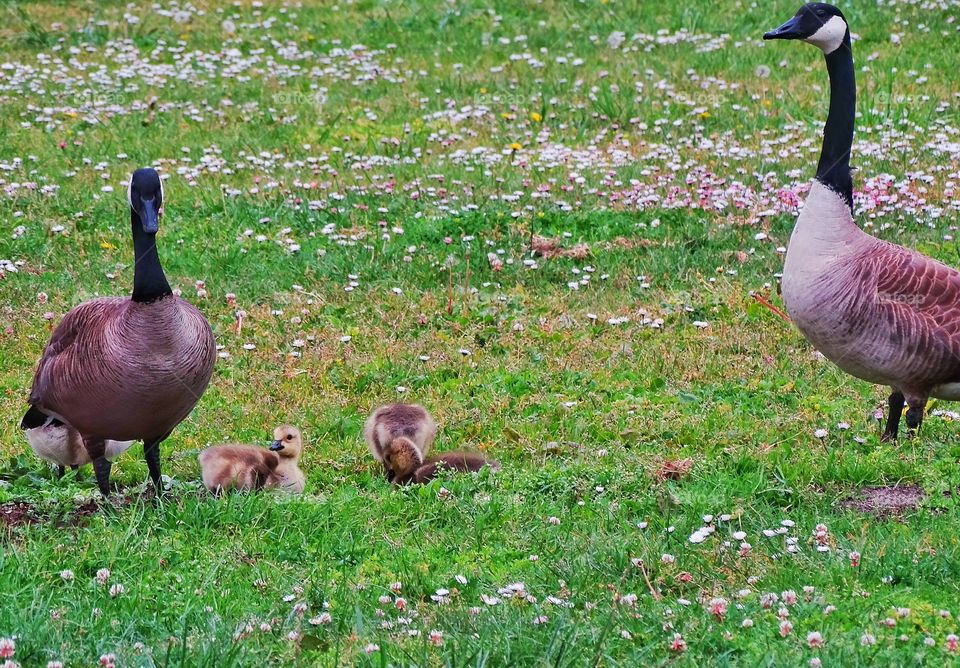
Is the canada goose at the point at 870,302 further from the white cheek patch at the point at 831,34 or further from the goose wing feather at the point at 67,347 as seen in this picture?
the goose wing feather at the point at 67,347

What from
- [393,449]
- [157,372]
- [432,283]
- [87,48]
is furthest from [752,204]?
[87,48]

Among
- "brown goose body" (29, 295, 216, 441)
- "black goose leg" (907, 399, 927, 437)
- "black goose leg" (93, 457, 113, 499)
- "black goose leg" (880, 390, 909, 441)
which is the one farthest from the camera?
"black goose leg" (880, 390, 909, 441)

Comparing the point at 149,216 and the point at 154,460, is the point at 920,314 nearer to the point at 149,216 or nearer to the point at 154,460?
the point at 149,216

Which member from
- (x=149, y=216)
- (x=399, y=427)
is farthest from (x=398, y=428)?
(x=149, y=216)

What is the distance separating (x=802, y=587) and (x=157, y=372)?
3.19m

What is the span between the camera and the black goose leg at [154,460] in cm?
664

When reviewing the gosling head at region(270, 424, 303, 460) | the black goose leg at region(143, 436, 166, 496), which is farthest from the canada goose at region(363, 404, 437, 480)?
the black goose leg at region(143, 436, 166, 496)

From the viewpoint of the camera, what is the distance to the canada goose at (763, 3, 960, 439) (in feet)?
21.8

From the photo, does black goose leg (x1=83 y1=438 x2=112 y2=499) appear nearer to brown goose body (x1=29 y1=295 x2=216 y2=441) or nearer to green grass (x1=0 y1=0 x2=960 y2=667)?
brown goose body (x1=29 y1=295 x2=216 y2=441)

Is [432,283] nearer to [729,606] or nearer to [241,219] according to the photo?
[241,219]

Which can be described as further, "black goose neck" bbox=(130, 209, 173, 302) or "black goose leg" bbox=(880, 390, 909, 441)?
"black goose leg" bbox=(880, 390, 909, 441)

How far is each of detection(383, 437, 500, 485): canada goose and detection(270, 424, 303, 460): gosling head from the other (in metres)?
0.49

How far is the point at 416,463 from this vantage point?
682 centimetres

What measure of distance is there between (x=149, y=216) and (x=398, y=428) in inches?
69.6
